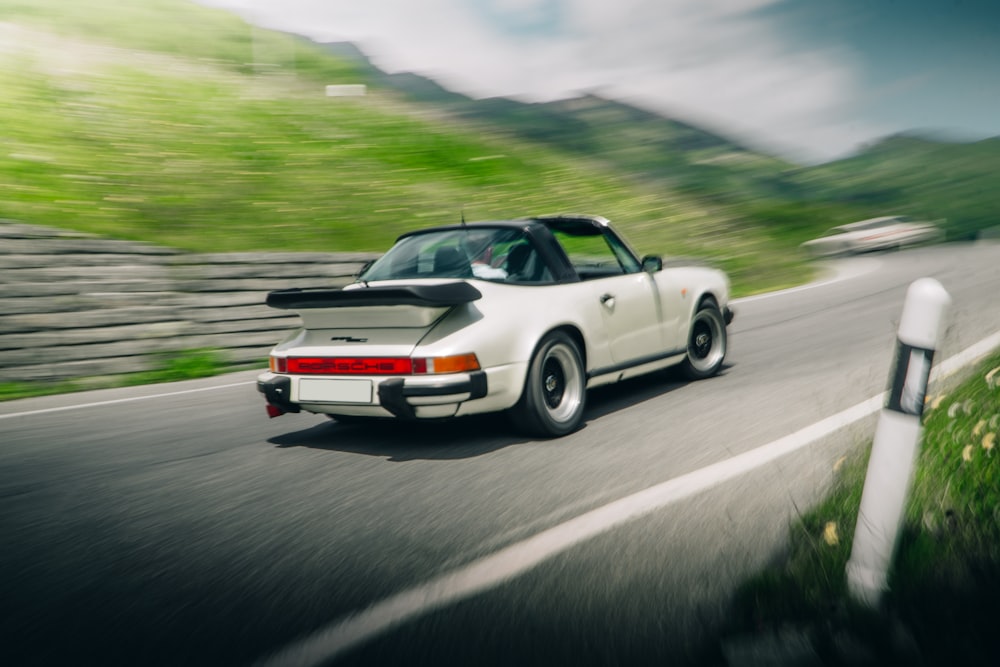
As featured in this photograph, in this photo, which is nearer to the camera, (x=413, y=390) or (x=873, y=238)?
(x=413, y=390)

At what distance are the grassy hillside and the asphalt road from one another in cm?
751

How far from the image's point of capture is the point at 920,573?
8.45ft

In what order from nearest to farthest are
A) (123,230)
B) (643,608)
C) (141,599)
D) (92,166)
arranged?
(643,608) < (141,599) < (123,230) < (92,166)

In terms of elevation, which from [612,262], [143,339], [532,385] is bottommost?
[143,339]

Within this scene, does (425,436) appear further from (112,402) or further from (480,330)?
(112,402)

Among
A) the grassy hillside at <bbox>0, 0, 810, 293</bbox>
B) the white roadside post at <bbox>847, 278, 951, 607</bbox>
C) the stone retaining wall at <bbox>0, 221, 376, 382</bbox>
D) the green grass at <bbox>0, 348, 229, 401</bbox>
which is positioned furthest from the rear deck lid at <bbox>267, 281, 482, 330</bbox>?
the grassy hillside at <bbox>0, 0, 810, 293</bbox>

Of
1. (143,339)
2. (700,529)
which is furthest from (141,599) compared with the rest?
(143,339)

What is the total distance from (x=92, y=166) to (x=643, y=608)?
14856 mm

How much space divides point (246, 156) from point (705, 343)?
48.9 feet

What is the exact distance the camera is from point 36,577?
130 inches

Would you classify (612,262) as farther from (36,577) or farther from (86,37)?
(86,37)

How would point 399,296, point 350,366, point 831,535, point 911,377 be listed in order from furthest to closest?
point 350,366 → point 399,296 → point 831,535 → point 911,377

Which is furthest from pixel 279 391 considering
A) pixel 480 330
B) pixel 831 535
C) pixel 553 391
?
pixel 831 535

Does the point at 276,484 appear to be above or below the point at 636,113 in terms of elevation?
below
